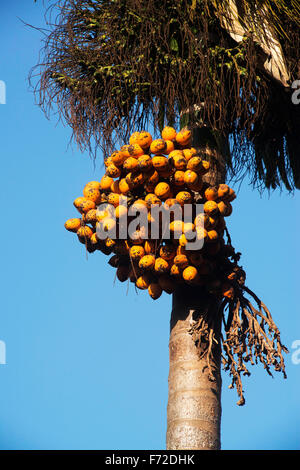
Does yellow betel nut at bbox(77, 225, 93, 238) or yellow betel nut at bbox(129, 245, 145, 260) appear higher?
yellow betel nut at bbox(77, 225, 93, 238)

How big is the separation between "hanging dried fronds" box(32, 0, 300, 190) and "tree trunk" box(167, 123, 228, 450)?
1320 millimetres

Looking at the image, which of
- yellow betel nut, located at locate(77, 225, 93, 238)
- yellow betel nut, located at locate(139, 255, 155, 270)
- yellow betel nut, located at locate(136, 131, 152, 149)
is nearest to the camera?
yellow betel nut, located at locate(139, 255, 155, 270)

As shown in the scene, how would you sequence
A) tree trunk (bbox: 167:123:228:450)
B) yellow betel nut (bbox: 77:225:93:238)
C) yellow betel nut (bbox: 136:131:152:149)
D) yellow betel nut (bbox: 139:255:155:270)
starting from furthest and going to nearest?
yellow betel nut (bbox: 77:225:93:238) < yellow betel nut (bbox: 136:131:152:149) < yellow betel nut (bbox: 139:255:155:270) < tree trunk (bbox: 167:123:228:450)

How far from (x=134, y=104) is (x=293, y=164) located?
67.5 inches

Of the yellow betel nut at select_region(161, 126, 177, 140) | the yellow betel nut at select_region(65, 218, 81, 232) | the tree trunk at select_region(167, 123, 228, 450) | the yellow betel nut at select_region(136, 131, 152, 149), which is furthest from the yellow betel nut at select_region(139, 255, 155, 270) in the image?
the yellow betel nut at select_region(161, 126, 177, 140)

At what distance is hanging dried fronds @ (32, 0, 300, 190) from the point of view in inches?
192

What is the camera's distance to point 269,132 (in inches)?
224

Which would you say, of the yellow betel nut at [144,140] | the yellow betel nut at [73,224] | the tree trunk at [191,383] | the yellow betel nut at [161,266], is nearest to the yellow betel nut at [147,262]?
the yellow betel nut at [161,266]

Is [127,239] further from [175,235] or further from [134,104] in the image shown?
A: [134,104]

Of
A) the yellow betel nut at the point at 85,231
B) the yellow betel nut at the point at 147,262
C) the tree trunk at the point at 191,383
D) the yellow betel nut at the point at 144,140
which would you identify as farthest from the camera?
the yellow betel nut at the point at 85,231

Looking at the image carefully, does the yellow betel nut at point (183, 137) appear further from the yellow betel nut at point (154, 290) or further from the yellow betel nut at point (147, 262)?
the yellow betel nut at point (154, 290)

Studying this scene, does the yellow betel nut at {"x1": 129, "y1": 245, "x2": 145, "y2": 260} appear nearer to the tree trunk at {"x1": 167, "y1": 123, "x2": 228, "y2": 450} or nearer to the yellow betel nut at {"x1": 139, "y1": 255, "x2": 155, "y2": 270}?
the yellow betel nut at {"x1": 139, "y1": 255, "x2": 155, "y2": 270}

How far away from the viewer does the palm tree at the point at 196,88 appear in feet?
14.2
